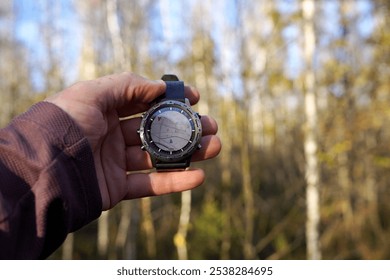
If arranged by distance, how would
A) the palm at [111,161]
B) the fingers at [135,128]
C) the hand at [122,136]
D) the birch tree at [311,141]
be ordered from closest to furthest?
the hand at [122,136], the palm at [111,161], the fingers at [135,128], the birch tree at [311,141]

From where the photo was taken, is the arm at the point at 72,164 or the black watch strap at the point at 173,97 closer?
the arm at the point at 72,164

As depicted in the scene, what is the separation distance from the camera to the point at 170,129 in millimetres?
2215

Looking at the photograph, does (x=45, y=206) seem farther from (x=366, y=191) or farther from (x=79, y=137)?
(x=366, y=191)

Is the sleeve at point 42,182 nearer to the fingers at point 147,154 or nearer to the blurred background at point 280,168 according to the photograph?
the fingers at point 147,154

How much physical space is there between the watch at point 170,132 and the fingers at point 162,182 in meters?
0.06

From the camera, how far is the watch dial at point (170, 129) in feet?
7.17

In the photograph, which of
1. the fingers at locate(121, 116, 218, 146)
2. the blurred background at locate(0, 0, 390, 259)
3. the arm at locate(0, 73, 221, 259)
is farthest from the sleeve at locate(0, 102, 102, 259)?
the blurred background at locate(0, 0, 390, 259)

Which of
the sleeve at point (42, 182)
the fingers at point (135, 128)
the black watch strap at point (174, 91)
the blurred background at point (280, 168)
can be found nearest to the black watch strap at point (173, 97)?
the black watch strap at point (174, 91)

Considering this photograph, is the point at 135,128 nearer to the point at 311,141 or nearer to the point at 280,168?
the point at 311,141

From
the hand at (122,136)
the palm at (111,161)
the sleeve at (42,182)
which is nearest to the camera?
the sleeve at (42,182)

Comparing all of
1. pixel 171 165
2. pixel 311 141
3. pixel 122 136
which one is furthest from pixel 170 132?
pixel 311 141

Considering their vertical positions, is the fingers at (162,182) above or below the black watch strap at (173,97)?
below

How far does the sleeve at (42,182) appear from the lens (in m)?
1.65
